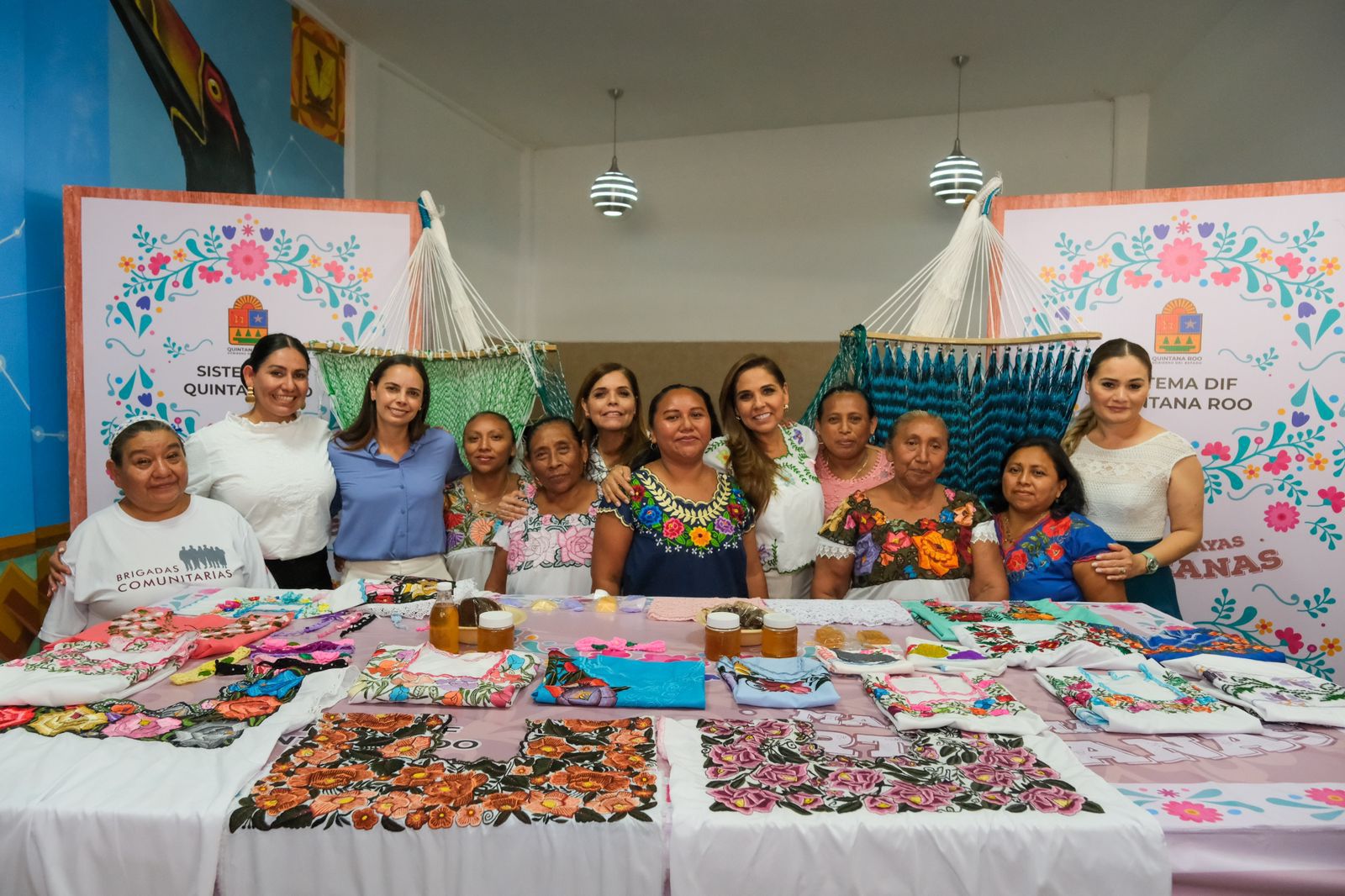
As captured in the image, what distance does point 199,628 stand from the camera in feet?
5.97

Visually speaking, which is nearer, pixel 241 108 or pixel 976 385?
pixel 976 385

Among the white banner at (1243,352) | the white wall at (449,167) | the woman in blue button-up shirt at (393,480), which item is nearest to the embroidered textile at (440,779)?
the woman in blue button-up shirt at (393,480)

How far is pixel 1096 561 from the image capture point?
2.32 m

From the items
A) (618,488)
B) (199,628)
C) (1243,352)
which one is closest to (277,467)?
(199,628)

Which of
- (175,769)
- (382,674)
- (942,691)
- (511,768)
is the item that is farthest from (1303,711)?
(175,769)

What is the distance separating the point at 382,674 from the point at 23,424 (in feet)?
8.05

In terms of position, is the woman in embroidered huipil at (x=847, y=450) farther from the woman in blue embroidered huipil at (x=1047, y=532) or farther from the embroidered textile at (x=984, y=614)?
the embroidered textile at (x=984, y=614)

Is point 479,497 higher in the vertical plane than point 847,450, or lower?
lower

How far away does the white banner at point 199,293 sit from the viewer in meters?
3.16

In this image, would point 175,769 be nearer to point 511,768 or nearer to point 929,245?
point 511,768

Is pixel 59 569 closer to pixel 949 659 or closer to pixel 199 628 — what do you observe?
pixel 199 628

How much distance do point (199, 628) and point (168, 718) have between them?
1.61ft

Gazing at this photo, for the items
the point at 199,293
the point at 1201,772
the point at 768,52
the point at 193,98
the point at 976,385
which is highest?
the point at 768,52

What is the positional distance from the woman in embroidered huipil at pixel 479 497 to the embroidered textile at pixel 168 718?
132 cm
